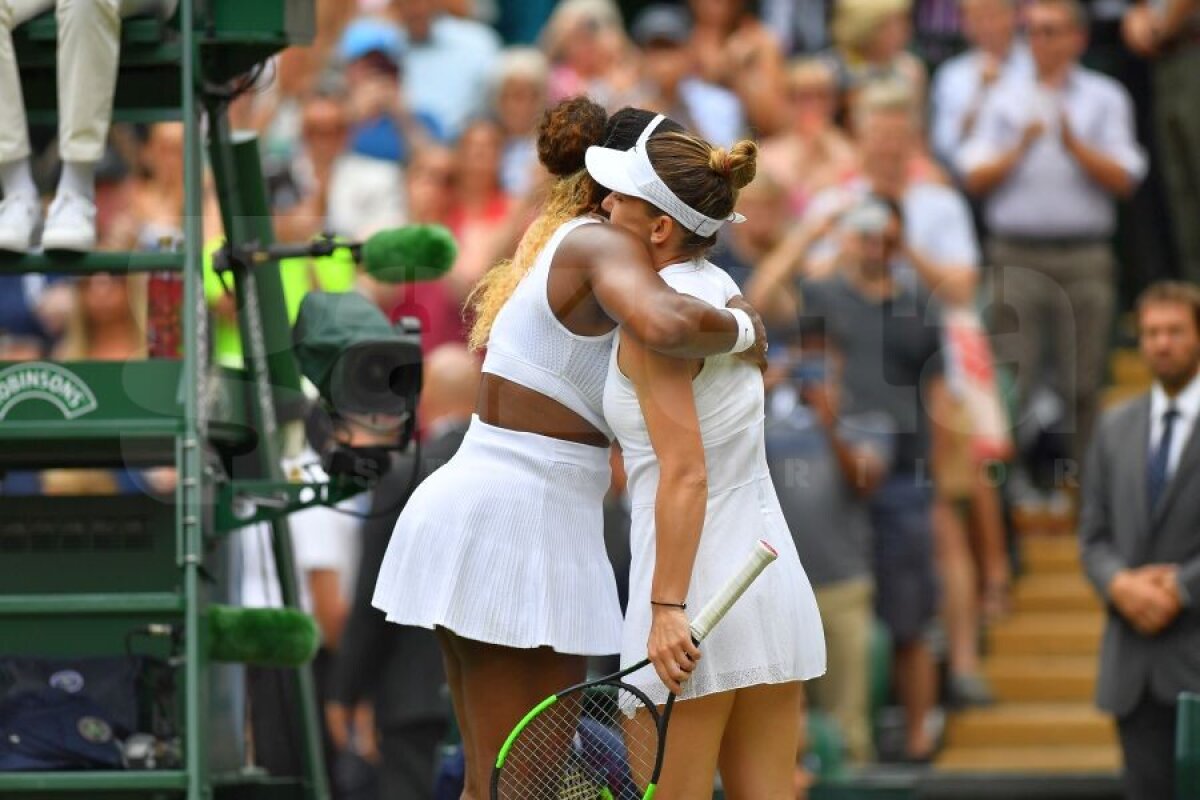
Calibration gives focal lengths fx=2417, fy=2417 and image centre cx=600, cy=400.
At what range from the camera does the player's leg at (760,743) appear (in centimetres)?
561

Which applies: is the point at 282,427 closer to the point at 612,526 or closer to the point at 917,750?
the point at 612,526

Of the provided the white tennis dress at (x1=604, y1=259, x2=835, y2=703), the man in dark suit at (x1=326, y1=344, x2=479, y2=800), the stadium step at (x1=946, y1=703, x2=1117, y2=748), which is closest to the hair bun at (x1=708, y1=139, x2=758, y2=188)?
the white tennis dress at (x1=604, y1=259, x2=835, y2=703)

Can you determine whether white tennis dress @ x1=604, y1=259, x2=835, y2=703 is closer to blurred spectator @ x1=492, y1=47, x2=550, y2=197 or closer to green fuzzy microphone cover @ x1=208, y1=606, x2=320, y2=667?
green fuzzy microphone cover @ x1=208, y1=606, x2=320, y2=667

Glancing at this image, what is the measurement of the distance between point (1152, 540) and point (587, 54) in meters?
4.85

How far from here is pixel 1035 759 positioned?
11.8 m

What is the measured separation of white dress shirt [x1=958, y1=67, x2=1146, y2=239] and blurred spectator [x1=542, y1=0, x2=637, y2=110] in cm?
195

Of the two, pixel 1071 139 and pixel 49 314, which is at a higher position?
pixel 1071 139

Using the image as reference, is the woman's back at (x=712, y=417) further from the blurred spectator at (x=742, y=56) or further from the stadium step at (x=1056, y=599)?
the stadium step at (x=1056, y=599)

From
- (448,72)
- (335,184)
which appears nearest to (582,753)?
(335,184)

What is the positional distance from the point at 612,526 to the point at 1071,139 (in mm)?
4259

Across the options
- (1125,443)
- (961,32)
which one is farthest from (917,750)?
(961,32)

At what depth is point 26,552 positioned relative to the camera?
7.14 metres

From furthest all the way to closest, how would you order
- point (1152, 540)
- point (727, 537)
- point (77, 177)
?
1. point (1152, 540)
2. point (77, 177)
3. point (727, 537)

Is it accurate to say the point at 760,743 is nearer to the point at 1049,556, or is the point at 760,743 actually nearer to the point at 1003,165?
the point at 1003,165
